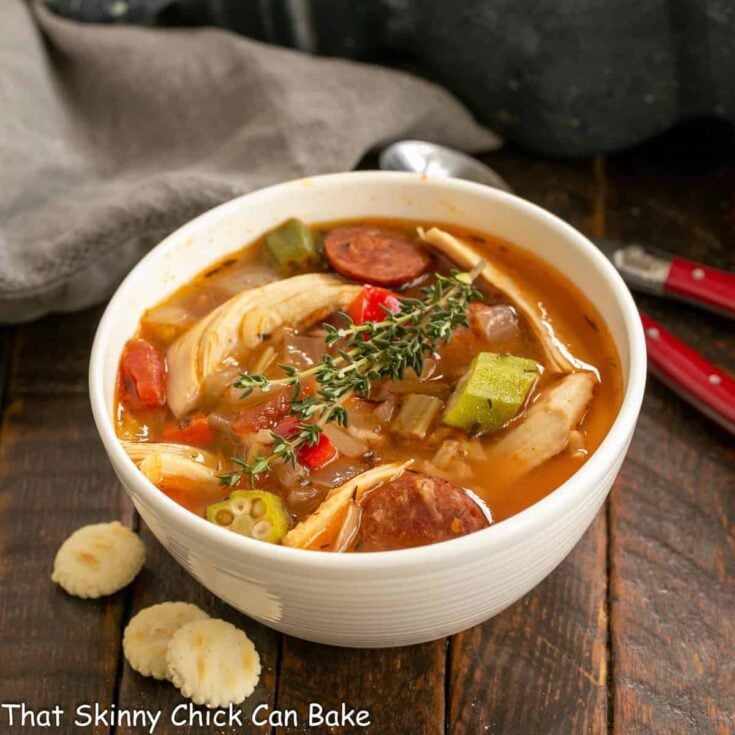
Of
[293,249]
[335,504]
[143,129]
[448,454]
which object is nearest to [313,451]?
[335,504]

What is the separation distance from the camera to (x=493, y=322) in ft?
7.41

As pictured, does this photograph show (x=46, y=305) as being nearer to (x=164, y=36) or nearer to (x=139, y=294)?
(x=139, y=294)

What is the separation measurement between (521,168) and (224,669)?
6.30 feet

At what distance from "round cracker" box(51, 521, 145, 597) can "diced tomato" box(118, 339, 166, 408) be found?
339 millimetres

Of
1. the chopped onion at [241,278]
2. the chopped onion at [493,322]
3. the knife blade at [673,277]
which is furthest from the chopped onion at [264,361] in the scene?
the knife blade at [673,277]

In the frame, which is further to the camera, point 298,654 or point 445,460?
point 298,654

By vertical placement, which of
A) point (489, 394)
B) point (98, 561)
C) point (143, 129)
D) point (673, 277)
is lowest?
point (98, 561)

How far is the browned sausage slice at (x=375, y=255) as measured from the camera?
2393 millimetres

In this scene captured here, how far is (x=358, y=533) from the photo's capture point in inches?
74.7

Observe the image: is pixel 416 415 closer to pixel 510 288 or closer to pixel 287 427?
pixel 287 427

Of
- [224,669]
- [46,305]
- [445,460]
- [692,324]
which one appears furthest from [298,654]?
[692,324]

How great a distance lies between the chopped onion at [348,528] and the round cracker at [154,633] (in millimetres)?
461

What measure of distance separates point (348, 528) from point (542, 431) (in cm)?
41

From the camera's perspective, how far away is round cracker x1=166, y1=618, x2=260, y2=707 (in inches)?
79.9
